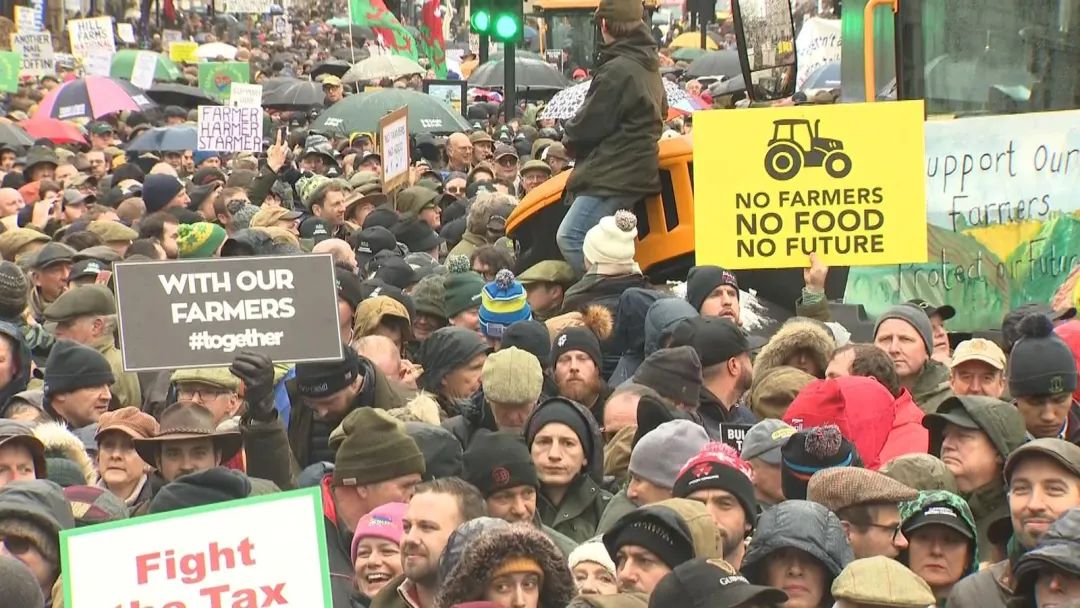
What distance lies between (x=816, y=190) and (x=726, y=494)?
342 centimetres

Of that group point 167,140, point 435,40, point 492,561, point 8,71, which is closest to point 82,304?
point 492,561

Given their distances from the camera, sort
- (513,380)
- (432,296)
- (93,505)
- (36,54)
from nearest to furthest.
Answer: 1. (93,505)
2. (513,380)
3. (432,296)
4. (36,54)

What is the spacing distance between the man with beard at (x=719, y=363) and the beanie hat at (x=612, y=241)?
2004mm

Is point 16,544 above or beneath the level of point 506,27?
beneath

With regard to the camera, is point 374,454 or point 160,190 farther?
point 160,190

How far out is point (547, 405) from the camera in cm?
743

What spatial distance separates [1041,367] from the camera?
7500 millimetres

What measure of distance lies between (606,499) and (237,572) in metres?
2.23

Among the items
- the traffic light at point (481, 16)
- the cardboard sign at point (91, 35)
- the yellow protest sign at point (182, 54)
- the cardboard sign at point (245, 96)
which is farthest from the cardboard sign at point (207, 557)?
the yellow protest sign at point (182, 54)

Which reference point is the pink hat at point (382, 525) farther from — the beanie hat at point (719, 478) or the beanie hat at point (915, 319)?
the beanie hat at point (915, 319)

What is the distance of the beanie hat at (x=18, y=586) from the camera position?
5.17 m

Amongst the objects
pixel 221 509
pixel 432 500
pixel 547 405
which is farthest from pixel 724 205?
pixel 221 509

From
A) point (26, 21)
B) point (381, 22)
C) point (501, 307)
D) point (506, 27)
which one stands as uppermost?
point (506, 27)

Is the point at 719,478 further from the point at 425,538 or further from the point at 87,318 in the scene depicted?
the point at 87,318
